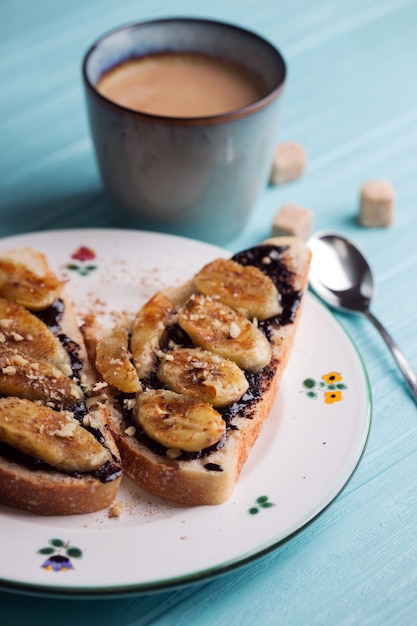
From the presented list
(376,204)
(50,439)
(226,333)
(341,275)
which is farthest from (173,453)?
(376,204)

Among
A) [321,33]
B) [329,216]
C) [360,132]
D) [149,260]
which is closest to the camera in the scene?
[149,260]

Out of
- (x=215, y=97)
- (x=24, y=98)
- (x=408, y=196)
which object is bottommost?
(x=408, y=196)

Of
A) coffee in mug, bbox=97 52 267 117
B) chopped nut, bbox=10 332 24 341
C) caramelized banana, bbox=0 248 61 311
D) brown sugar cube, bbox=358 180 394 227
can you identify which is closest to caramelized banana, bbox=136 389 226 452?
chopped nut, bbox=10 332 24 341

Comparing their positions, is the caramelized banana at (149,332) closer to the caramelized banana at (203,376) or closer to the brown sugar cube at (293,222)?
the caramelized banana at (203,376)

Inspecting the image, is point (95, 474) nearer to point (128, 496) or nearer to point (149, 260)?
point (128, 496)

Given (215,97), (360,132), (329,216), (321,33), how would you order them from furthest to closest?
1. (321,33)
2. (360,132)
3. (329,216)
4. (215,97)

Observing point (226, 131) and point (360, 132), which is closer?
point (226, 131)

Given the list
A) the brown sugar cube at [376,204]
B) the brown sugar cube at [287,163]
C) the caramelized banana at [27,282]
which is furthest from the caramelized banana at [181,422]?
the brown sugar cube at [287,163]

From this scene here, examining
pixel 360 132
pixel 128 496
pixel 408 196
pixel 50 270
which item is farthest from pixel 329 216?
pixel 128 496
